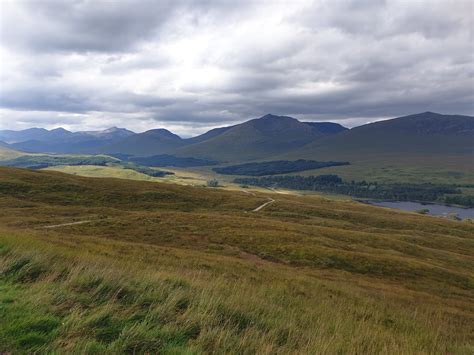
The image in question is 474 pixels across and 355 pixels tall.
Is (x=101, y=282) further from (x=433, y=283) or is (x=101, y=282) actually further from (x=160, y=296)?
(x=433, y=283)

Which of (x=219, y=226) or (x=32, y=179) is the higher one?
(x=32, y=179)

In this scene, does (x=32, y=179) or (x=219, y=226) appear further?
(x=32, y=179)

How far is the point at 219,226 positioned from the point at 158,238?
11.3 metres

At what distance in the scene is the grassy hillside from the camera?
7562 millimetres

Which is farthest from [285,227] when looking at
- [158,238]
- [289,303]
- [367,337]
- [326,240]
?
[367,337]

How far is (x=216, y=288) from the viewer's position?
11742mm

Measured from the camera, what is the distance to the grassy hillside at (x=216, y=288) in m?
7.56

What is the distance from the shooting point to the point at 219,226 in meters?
50.0

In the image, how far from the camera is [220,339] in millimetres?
7594

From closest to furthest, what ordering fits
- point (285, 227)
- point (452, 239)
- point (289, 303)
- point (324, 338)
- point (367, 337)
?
point (324, 338) < point (367, 337) < point (289, 303) < point (285, 227) < point (452, 239)

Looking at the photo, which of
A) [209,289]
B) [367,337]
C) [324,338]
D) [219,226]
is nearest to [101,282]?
[209,289]

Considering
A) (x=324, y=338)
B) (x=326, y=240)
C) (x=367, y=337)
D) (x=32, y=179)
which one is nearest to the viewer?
(x=324, y=338)

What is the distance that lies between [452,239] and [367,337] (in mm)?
67677

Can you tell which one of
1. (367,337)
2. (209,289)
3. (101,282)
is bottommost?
(367,337)
